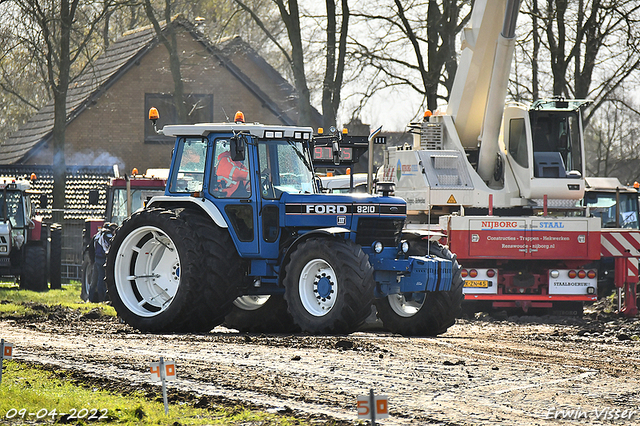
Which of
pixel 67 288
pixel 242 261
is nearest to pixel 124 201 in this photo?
pixel 67 288

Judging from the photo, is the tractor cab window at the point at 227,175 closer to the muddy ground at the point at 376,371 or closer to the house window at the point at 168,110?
the muddy ground at the point at 376,371

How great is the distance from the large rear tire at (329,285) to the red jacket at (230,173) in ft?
3.75

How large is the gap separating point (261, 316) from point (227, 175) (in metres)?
2.02

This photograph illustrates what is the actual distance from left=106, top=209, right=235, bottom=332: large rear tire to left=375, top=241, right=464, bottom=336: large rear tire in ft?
6.73

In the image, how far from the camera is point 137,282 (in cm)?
1257

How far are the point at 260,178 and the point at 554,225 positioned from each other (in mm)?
6639

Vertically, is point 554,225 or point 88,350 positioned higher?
point 554,225

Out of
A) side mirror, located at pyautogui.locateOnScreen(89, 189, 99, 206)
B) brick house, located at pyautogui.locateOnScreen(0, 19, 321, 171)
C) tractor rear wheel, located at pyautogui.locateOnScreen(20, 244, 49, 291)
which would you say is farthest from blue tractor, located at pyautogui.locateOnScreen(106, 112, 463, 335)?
brick house, located at pyautogui.locateOnScreen(0, 19, 321, 171)

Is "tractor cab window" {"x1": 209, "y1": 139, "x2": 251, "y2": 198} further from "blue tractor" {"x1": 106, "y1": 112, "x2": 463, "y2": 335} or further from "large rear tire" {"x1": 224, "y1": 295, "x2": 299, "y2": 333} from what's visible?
"large rear tire" {"x1": 224, "y1": 295, "x2": 299, "y2": 333}

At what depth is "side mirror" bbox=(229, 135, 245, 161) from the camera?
11688mm

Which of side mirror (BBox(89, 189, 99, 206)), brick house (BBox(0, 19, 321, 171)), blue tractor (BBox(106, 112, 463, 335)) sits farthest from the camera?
brick house (BBox(0, 19, 321, 171))

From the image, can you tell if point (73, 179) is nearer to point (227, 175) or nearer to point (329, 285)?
point (227, 175)

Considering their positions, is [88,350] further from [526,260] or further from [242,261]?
[526,260]

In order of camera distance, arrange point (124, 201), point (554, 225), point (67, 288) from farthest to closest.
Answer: point (67, 288), point (124, 201), point (554, 225)
